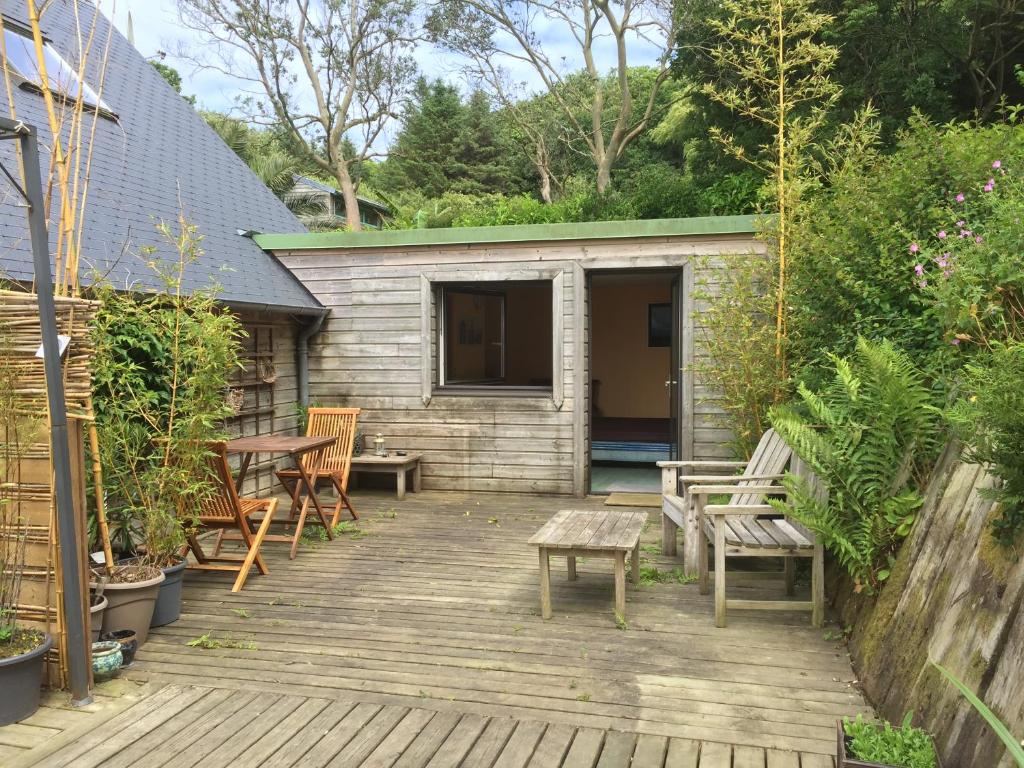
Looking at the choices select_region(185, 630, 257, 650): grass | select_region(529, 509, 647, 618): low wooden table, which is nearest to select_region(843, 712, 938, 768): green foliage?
select_region(529, 509, 647, 618): low wooden table

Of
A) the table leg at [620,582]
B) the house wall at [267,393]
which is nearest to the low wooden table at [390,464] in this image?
the house wall at [267,393]

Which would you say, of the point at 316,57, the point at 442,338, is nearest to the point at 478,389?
the point at 442,338

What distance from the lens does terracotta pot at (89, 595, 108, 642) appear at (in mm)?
3465

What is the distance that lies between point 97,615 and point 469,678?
1761 millimetres

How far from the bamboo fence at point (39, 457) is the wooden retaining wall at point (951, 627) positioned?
3.16 metres

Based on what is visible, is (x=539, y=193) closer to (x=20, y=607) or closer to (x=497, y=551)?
(x=497, y=551)

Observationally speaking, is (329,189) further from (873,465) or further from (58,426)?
(873,465)

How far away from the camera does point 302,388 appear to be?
7859 millimetres

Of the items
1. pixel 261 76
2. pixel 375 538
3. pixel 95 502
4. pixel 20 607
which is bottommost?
pixel 375 538

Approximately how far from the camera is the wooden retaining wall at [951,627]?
6.68 ft

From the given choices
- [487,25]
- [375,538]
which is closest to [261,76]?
[487,25]

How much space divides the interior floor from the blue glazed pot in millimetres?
4896

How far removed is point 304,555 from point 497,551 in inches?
53.5

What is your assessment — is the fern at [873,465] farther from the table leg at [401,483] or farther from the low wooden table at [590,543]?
the table leg at [401,483]
